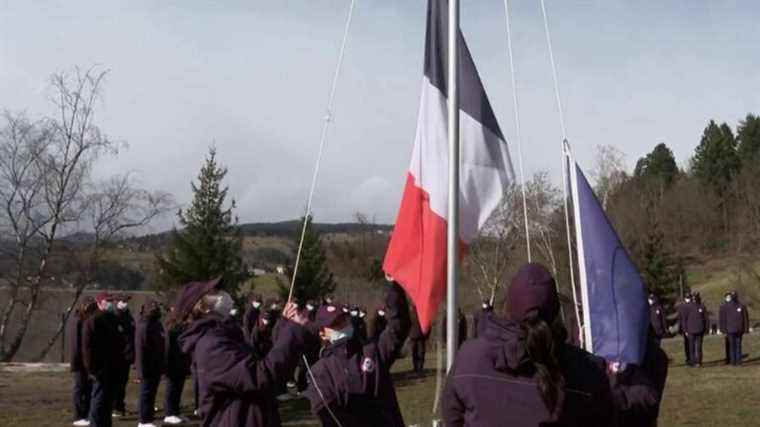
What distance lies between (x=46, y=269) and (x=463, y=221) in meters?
33.1

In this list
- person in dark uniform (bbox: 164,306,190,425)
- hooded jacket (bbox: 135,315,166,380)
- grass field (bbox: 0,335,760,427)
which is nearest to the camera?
hooded jacket (bbox: 135,315,166,380)

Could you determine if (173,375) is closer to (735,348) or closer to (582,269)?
(582,269)

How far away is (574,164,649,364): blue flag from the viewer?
5812mm

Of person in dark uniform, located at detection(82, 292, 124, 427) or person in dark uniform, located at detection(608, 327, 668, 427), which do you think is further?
person in dark uniform, located at detection(82, 292, 124, 427)

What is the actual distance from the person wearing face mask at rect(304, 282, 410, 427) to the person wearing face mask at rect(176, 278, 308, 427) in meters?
0.82

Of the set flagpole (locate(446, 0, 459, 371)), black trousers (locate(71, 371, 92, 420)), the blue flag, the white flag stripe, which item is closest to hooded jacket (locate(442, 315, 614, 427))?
the blue flag

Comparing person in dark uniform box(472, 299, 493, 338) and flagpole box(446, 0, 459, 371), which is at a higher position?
flagpole box(446, 0, 459, 371)

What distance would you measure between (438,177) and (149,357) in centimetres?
780

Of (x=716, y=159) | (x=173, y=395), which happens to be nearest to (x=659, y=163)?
(x=716, y=159)

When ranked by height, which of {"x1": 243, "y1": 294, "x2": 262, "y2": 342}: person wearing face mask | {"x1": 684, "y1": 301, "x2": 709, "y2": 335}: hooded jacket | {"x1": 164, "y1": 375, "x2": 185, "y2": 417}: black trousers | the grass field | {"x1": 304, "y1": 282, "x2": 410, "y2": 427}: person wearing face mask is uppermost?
{"x1": 304, "y1": 282, "x2": 410, "y2": 427}: person wearing face mask

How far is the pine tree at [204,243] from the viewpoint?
→ 35.0 meters

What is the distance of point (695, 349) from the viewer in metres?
25.5

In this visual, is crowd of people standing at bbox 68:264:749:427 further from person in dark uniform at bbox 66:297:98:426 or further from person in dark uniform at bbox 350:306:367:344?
person in dark uniform at bbox 66:297:98:426

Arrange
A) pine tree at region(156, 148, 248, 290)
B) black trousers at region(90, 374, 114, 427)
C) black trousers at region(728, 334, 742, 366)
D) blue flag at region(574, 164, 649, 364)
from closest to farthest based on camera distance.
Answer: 1. blue flag at region(574, 164, 649, 364)
2. black trousers at region(90, 374, 114, 427)
3. black trousers at region(728, 334, 742, 366)
4. pine tree at region(156, 148, 248, 290)
